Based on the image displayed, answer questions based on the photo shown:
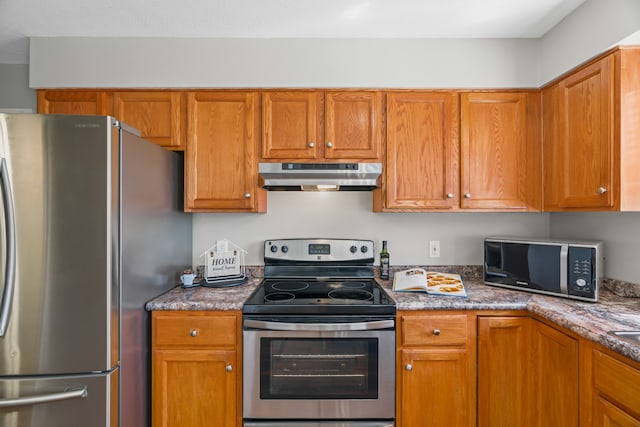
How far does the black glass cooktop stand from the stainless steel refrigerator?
654 mm

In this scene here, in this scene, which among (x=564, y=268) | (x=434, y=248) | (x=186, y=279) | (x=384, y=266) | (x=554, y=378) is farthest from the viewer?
(x=434, y=248)

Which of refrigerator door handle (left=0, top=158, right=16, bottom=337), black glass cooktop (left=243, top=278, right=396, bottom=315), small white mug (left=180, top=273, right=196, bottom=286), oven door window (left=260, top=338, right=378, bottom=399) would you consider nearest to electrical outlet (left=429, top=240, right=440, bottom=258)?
black glass cooktop (left=243, top=278, right=396, bottom=315)

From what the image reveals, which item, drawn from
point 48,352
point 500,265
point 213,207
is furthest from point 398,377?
point 48,352

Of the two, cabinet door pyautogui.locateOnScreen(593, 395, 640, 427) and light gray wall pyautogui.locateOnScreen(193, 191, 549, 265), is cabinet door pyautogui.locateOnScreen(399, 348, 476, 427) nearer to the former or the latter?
cabinet door pyautogui.locateOnScreen(593, 395, 640, 427)

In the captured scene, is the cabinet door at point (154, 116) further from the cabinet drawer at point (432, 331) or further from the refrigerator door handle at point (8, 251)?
the cabinet drawer at point (432, 331)

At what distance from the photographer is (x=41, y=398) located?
4.34 ft

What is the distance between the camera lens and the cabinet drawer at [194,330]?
166cm

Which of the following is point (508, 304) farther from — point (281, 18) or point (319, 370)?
point (281, 18)

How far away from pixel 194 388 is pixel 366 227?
1415 millimetres

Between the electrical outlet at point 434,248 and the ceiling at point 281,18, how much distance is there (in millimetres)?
1334

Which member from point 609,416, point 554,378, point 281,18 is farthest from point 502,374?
point 281,18

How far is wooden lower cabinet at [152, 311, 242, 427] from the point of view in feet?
5.40

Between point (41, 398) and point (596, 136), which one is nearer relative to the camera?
point (41, 398)

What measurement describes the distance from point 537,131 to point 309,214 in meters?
1.54
